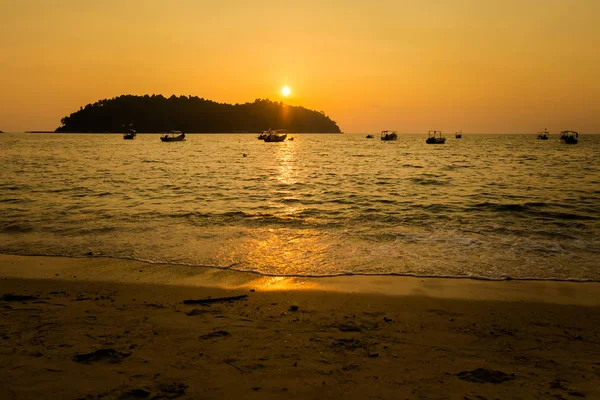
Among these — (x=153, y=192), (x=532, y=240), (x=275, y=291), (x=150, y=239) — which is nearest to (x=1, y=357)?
(x=275, y=291)

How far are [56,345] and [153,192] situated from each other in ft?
66.6

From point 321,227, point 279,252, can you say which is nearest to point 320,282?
point 279,252

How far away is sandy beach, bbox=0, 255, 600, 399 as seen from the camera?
4695mm

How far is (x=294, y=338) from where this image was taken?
5.97 meters

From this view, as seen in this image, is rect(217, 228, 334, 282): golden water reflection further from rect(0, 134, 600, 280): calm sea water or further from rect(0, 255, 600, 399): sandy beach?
rect(0, 255, 600, 399): sandy beach

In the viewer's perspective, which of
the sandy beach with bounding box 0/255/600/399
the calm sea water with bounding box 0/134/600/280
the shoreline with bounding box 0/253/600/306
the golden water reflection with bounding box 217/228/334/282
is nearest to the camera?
the sandy beach with bounding box 0/255/600/399

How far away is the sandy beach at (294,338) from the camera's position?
4.70 meters

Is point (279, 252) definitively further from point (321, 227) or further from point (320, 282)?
point (321, 227)

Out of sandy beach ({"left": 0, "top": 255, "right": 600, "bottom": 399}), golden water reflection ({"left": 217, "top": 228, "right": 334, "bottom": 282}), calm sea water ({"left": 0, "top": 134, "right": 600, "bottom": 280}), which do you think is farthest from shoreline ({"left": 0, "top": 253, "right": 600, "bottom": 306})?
golden water reflection ({"left": 217, "top": 228, "right": 334, "bottom": 282})

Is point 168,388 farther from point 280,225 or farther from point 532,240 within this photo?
point 532,240

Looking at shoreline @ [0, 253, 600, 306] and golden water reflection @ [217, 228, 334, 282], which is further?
golden water reflection @ [217, 228, 334, 282]

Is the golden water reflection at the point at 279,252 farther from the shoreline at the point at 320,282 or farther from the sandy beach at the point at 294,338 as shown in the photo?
the sandy beach at the point at 294,338

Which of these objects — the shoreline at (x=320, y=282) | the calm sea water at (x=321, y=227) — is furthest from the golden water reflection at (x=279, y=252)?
the shoreline at (x=320, y=282)

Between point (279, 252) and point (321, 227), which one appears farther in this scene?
point (321, 227)
